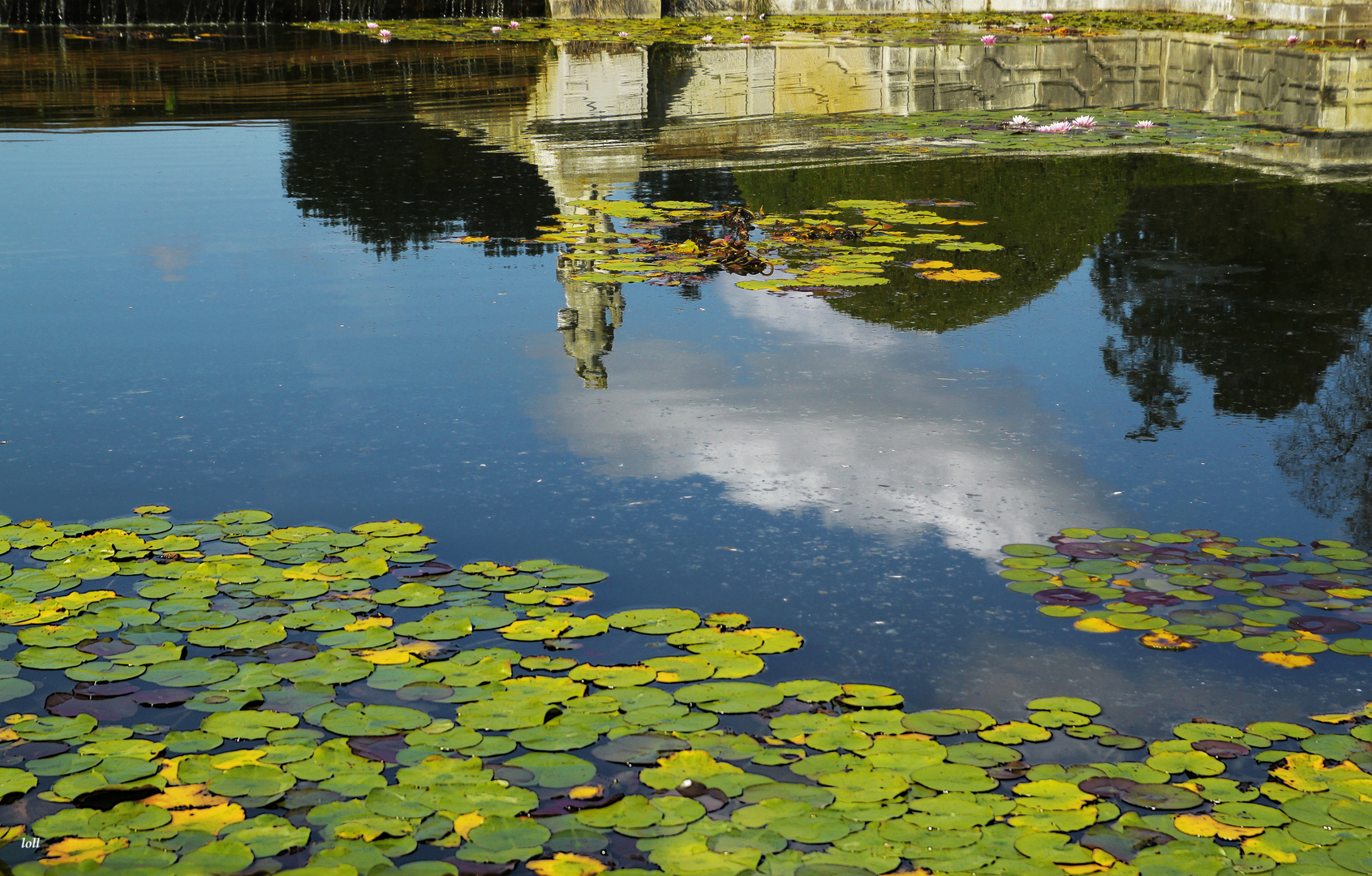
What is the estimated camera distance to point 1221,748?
10.5ft

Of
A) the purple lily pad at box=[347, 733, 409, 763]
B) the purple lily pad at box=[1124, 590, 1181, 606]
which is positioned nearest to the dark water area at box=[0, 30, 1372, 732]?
the purple lily pad at box=[1124, 590, 1181, 606]

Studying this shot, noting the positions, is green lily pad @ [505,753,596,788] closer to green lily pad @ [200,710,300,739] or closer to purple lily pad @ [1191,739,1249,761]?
green lily pad @ [200,710,300,739]

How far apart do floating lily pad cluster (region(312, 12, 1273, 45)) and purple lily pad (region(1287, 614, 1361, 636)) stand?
769 inches

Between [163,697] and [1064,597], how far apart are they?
2504 mm

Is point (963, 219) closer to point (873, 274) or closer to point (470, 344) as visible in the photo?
point (873, 274)

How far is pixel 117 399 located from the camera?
559cm

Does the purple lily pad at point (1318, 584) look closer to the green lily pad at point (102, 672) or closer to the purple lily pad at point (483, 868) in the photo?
the purple lily pad at point (483, 868)

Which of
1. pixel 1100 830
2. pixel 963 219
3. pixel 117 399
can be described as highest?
pixel 963 219

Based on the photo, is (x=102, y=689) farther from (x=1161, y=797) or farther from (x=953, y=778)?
(x=1161, y=797)

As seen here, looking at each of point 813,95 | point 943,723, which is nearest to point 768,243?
point 943,723

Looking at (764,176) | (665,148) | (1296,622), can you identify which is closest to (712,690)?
(1296,622)

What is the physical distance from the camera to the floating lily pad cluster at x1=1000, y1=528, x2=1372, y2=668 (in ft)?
12.2

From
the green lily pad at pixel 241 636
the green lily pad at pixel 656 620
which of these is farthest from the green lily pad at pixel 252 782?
the green lily pad at pixel 656 620

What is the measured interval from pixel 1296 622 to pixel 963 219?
558 cm
